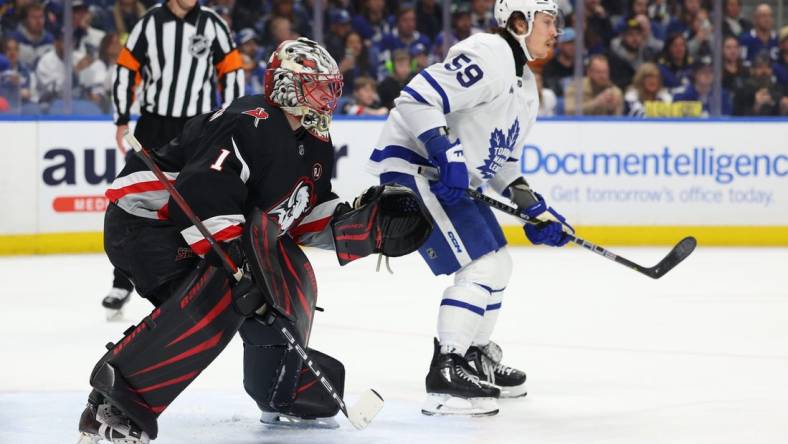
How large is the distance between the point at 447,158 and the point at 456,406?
612mm

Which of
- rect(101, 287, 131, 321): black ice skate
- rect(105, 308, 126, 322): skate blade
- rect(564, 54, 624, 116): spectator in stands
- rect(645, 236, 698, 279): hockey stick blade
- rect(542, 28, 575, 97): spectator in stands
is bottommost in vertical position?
rect(105, 308, 126, 322): skate blade

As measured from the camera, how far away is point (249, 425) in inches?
120

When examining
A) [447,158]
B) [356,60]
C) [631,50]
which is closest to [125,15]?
[356,60]

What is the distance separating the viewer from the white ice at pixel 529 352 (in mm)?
3045

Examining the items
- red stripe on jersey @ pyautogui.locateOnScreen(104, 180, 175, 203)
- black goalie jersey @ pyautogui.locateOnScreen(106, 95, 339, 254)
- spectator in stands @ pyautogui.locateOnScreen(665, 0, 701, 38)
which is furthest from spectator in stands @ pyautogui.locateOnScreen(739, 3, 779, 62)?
red stripe on jersey @ pyautogui.locateOnScreen(104, 180, 175, 203)

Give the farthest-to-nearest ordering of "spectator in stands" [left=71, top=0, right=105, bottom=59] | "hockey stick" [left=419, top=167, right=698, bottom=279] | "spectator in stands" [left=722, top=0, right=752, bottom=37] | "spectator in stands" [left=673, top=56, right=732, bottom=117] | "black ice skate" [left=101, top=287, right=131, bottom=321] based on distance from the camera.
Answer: "spectator in stands" [left=722, top=0, right=752, bottom=37] < "spectator in stands" [left=673, top=56, right=732, bottom=117] < "spectator in stands" [left=71, top=0, right=105, bottom=59] < "black ice skate" [left=101, top=287, right=131, bottom=321] < "hockey stick" [left=419, top=167, right=698, bottom=279]

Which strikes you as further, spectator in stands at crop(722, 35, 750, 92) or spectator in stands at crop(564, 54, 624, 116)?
spectator in stands at crop(722, 35, 750, 92)

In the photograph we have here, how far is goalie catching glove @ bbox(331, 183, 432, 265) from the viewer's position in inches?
115

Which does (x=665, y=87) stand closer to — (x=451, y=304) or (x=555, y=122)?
(x=555, y=122)

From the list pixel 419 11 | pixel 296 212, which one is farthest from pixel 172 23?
pixel 419 11

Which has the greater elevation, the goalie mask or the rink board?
the goalie mask

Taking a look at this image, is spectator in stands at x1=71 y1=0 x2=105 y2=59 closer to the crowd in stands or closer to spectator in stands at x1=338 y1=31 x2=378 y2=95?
the crowd in stands

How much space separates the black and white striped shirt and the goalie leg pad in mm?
2119

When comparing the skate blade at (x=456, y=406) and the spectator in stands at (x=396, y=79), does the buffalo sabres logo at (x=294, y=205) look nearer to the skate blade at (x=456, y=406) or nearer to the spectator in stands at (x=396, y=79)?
the skate blade at (x=456, y=406)
